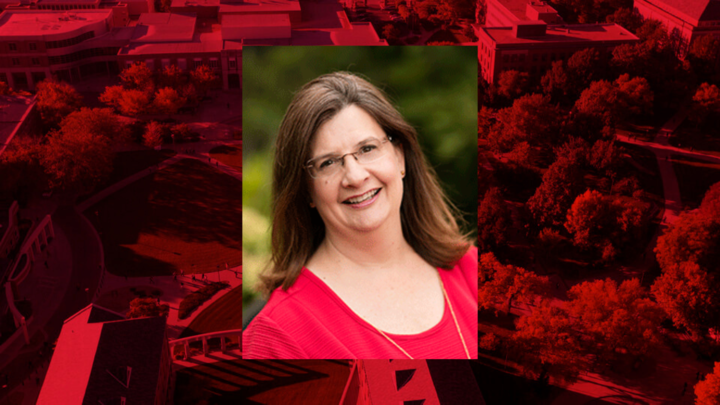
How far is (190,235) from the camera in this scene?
81188mm

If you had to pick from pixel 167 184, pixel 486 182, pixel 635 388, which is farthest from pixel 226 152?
pixel 635 388

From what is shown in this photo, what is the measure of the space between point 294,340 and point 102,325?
3056 centimetres

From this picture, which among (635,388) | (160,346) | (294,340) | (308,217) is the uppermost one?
(308,217)

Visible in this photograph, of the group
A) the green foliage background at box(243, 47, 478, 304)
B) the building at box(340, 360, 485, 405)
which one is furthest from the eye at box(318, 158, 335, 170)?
the building at box(340, 360, 485, 405)

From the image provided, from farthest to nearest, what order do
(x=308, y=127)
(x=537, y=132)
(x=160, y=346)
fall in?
(x=537, y=132) → (x=160, y=346) → (x=308, y=127)

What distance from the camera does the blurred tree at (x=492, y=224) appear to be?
247 ft

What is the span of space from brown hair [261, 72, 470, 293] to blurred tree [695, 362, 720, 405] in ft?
108

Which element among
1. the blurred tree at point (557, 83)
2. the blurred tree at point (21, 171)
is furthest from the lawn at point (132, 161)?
the blurred tree at point (557, 83)

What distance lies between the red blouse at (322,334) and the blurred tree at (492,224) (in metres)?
40.9

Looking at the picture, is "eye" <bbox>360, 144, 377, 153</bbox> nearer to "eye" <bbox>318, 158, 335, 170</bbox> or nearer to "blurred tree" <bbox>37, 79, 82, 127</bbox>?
"eye" <bbox>318, 158, 335, 170</bbox>

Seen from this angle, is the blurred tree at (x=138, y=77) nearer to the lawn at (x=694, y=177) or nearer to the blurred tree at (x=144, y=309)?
the blurred tree at (x=144, y=309)

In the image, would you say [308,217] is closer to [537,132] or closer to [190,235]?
[190,235]

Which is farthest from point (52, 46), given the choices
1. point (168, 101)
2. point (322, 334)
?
point (322, 334)

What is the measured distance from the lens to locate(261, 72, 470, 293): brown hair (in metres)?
33.2
